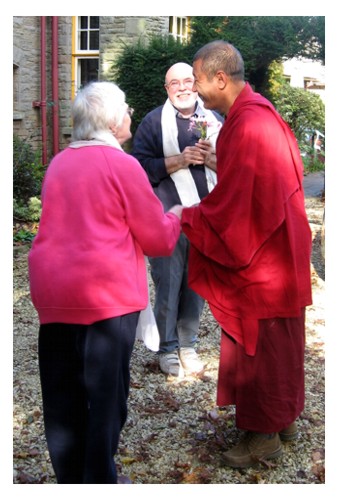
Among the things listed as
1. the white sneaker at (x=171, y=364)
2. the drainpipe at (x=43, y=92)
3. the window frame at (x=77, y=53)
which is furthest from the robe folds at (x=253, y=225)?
the window frame at (x=77, y=53)

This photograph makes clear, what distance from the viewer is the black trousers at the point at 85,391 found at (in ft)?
8.53

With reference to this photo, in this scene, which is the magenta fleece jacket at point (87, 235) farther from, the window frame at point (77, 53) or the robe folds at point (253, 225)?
the window frame at point (77, 53)

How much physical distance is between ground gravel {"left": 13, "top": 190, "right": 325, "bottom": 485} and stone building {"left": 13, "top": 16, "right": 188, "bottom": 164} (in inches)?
358

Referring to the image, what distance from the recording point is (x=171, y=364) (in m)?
4.48

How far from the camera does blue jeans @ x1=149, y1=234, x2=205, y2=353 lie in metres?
4.32

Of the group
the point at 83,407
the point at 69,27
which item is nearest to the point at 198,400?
the point at 83,407

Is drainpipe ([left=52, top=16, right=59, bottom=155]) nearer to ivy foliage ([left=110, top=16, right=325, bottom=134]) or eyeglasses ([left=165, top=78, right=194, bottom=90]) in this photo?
ivy foliage ([left=110, top=16, right=325, bottom=134])

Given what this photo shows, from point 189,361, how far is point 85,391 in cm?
187

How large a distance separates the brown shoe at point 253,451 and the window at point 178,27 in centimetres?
1340

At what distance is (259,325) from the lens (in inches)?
122

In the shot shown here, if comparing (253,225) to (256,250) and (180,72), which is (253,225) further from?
(180,72)

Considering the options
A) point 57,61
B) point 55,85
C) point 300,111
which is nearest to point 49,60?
point 57,61

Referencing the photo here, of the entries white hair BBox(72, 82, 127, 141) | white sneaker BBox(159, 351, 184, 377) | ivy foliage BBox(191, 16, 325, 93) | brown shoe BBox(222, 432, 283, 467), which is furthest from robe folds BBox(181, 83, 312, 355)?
ivy foliage BBox(191, 16, 325, 93)
